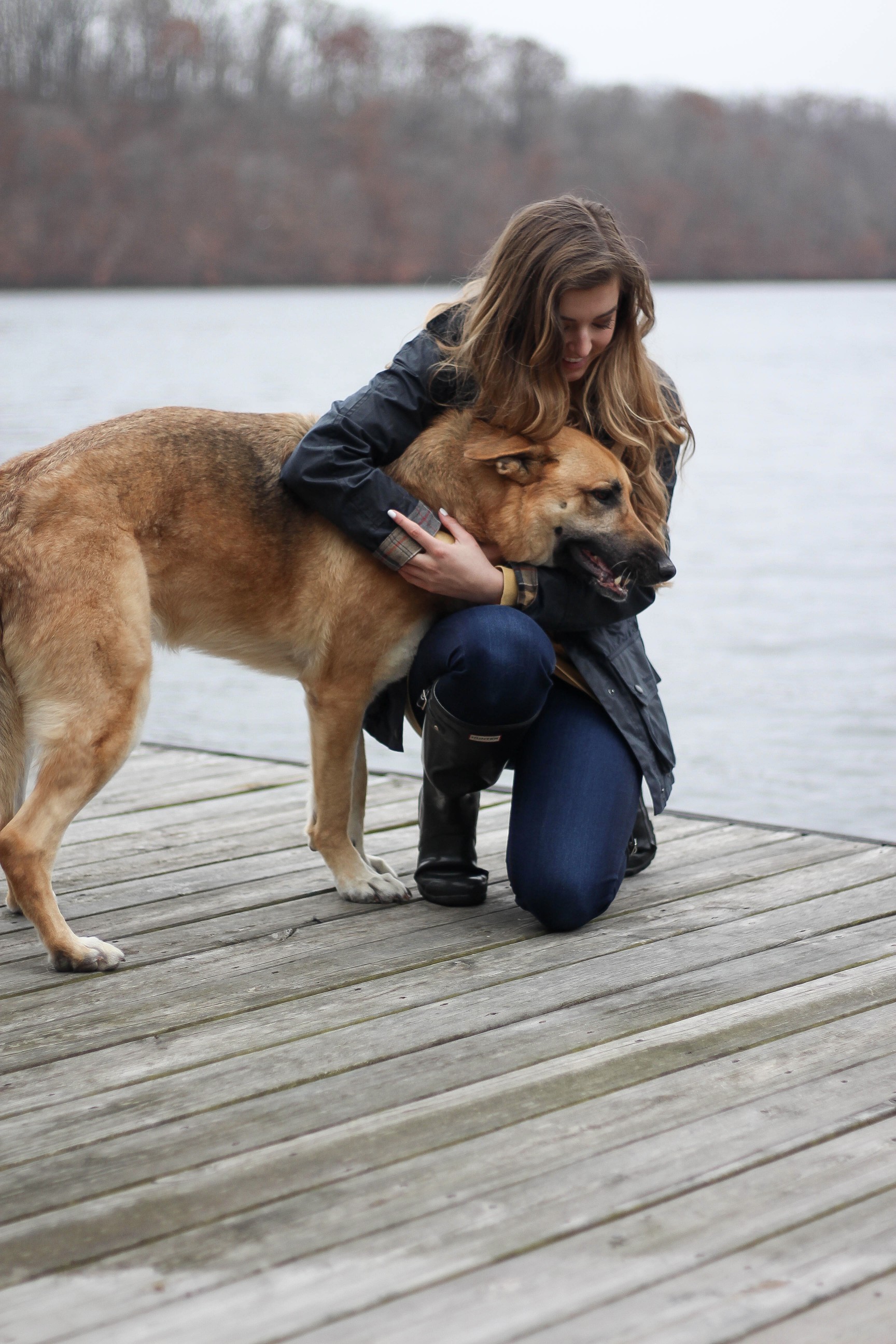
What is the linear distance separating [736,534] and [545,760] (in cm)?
1191

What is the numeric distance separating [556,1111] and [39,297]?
47.0 meters

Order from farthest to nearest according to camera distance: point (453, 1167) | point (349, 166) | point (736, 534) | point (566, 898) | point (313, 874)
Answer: point (349, 166)
point (736, 534)
point (313, 874)
point (566, 898)
point (453, 1167)

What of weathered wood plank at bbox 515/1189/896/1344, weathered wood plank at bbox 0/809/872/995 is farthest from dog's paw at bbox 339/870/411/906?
weathered wood plank at bbox 515/1189/896/1344

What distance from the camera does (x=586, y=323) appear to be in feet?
9.80

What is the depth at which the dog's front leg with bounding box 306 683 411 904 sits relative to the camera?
317cm

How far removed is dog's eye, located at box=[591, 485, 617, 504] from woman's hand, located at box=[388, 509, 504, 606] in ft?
0.90

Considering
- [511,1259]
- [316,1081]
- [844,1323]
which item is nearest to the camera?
[844,1323]

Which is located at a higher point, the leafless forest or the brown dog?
the brown dog

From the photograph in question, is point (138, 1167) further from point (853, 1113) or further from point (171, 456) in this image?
point (171, 456)

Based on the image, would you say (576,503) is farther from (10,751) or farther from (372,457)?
(10,751)

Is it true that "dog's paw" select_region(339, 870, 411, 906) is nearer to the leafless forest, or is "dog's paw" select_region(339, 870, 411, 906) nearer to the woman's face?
the woman's face

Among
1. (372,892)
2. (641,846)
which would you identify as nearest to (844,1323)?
(372,892)

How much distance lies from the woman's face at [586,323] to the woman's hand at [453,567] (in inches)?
17.1

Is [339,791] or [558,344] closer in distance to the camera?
[558,344]
